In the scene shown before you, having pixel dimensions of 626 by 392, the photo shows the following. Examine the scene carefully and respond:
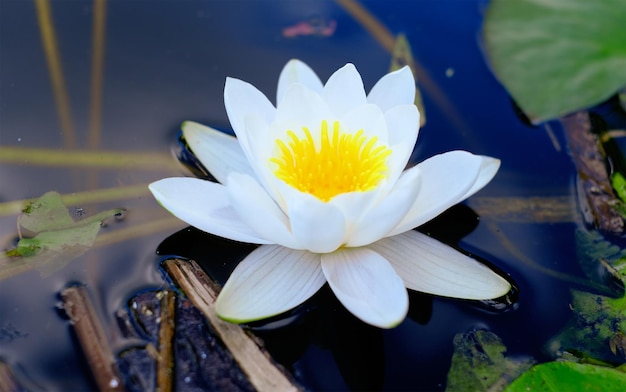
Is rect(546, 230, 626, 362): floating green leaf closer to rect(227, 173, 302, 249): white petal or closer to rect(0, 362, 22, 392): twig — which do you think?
rect(227, 173, 302, 249): white petal

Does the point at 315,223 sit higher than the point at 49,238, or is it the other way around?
the point at 49,238

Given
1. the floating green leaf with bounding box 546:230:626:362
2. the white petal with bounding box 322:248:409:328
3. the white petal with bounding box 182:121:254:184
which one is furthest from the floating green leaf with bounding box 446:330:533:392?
the white petal with bounding box 182:121:254:184

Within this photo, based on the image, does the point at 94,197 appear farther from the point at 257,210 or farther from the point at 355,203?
the point at 355,203

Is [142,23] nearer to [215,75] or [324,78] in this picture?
[215,75]

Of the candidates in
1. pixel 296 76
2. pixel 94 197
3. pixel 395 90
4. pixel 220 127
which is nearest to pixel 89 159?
pixel 94 197

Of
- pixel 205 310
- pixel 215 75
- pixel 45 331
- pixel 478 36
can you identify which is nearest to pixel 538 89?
pixel 478 36
